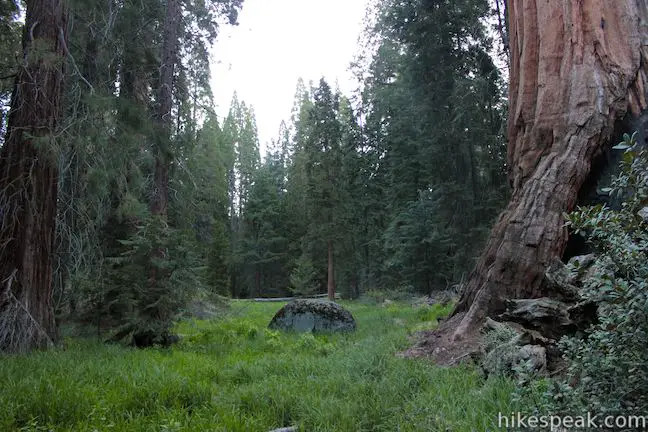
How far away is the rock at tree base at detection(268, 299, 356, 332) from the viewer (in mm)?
9648

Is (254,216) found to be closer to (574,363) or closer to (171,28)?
(171,28)

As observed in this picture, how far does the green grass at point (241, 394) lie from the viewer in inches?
127

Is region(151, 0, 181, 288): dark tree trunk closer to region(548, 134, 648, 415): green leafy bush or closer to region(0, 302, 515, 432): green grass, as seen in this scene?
region(0, 302, 515, 432): green grass

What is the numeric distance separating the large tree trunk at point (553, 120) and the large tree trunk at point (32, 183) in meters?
5.52

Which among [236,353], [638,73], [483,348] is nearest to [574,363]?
[483,348]

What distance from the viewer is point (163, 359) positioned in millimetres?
5668

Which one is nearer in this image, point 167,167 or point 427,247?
point 167,167

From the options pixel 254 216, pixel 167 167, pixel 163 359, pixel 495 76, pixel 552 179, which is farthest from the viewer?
pixel 254 216

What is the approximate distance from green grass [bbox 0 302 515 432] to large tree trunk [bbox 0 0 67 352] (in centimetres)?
73

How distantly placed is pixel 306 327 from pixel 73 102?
6106 mm

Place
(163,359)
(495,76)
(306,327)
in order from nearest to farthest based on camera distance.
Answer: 1. (163,359)
2. (306,327)
3. (495,76)

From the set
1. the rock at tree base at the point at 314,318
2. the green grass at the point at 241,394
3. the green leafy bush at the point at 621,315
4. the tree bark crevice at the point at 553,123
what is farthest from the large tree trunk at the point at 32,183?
the green leafy bush at the point at 621,315

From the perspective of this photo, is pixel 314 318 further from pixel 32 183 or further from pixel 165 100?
pixel 165 100

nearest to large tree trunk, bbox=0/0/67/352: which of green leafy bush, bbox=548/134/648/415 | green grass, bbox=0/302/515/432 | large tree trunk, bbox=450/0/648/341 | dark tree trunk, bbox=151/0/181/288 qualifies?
green grass, bbox=0/302/515/432
